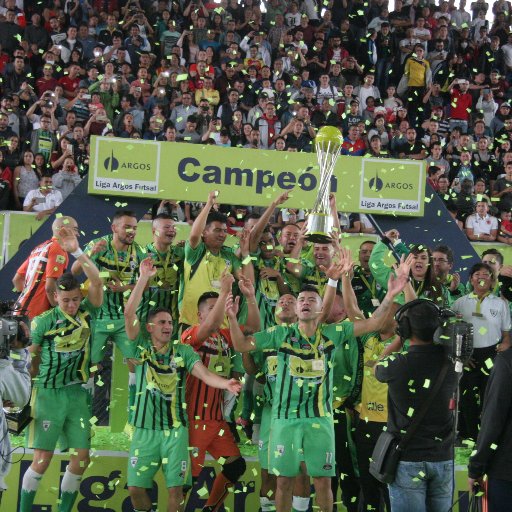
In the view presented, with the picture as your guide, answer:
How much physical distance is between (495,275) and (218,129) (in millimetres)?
5970

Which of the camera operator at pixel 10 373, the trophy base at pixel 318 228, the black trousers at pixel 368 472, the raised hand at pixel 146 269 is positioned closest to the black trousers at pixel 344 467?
the black trousers at pixel 368 472

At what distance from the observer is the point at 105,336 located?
339 inches

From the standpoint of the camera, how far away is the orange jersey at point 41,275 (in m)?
8.91

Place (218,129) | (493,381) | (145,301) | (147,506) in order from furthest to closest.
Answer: (218,129)
(145,301)
(147,506)
(493,381)

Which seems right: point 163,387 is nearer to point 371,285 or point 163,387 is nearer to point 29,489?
point 29,489

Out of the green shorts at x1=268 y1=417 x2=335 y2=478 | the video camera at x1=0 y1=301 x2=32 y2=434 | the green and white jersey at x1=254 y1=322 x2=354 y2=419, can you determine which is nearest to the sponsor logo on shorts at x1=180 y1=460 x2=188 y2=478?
the green shorts at x1=268 y1=417 x2=335 y2=478

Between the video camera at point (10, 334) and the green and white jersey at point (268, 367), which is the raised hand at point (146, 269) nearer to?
the green and white jersey at point (268, 367)

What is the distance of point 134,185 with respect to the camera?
934cm

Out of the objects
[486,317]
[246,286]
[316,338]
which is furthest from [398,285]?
[486,317]

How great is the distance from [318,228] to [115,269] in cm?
211

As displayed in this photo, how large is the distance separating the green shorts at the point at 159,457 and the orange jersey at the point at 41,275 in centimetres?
179

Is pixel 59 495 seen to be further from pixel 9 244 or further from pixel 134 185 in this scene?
pixel 9 244

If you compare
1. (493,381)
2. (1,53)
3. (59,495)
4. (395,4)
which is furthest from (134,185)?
(395,4)

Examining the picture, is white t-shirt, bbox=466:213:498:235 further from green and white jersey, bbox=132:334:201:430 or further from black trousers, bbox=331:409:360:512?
green and white jersey, bbox=132:334:201:430
